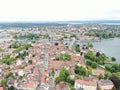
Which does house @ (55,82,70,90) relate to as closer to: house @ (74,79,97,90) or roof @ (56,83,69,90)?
roof @ (56,83,69,90)

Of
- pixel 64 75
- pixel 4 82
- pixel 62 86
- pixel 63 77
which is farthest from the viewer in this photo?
pixel 64 75

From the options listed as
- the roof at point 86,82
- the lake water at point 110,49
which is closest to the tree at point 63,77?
the roof at point 86,82

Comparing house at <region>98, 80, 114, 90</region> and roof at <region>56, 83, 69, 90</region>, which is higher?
roof at <region>56, 83, 69, 90</region>

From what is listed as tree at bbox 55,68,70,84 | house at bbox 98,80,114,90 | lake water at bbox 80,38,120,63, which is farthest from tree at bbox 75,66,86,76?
lake water at bbox 80,38,120,63

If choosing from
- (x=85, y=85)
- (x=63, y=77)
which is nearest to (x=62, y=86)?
(x=85, y=85)

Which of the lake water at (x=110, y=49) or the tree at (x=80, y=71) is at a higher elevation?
the tree at (x=80, y=71)

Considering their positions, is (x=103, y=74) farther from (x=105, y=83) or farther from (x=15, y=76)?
(x=15, y=76)

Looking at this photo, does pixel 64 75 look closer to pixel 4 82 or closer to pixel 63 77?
pixel 63 77

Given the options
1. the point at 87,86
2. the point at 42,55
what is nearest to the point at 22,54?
the point at 42,55

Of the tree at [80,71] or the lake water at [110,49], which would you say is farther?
the lake water at [110,49]

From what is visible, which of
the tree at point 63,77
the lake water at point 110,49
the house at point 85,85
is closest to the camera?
the house at point 85,85

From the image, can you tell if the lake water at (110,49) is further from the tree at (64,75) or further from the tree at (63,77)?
the tree at (63,77)
